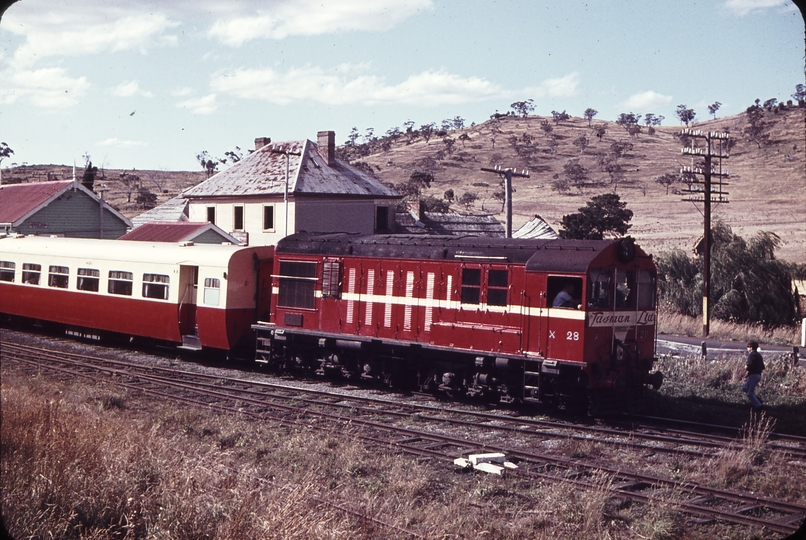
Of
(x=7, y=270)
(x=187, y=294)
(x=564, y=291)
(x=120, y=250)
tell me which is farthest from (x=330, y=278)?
(x=7, y=270)

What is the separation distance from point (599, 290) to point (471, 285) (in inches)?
119

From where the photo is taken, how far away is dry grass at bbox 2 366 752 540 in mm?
7625

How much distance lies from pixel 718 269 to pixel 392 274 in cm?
2507

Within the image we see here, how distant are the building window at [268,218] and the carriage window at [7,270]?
17680 millimetres

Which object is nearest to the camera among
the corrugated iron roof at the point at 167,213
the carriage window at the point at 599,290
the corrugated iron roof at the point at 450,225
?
the carriage window at the point at 599,290

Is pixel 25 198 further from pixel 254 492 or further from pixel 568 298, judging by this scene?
pixel 254 492

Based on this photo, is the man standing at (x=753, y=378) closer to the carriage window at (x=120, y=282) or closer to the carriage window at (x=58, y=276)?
the carriage window at (x=120, y=282)

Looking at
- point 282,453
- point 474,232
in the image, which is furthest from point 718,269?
point 282,453

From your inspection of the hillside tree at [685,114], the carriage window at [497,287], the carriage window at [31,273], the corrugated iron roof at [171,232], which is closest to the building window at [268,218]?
the corrugated iron roof at [171,232]

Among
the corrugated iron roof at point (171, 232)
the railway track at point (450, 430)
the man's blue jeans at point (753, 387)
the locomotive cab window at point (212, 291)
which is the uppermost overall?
the corrugated iron roof at point (171, 232)

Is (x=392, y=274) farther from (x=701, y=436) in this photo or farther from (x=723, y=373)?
(x=723, y=373)

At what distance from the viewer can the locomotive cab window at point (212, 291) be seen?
21778 mm

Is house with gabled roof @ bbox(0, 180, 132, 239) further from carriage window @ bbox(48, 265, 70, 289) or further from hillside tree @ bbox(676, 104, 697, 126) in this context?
hillside tree @ bbox(676, 104, 697, 126)

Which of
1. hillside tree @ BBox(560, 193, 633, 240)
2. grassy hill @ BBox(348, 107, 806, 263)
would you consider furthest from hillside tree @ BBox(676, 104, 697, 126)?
hillside tree @ BBox(560, 193, 633, 240)
